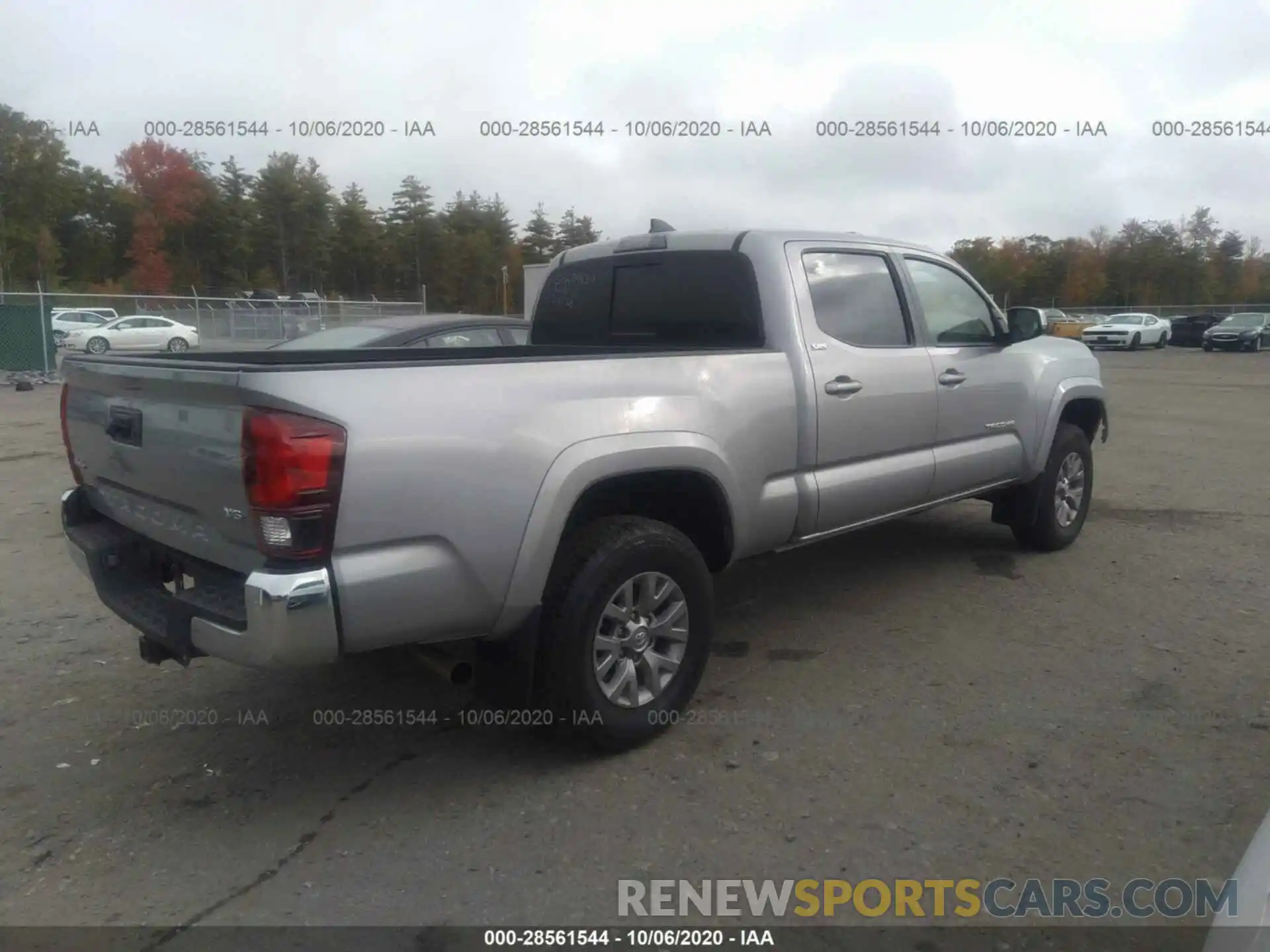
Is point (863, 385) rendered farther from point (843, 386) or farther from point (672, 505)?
point (672, 505)

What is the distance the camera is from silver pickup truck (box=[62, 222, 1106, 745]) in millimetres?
2697

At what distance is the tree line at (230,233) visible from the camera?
40375 millimetres

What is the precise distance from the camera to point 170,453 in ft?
9.79

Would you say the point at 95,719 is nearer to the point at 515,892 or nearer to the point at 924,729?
the point at 515,892

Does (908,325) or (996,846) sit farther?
(908,325)

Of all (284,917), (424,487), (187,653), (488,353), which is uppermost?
(488,353)

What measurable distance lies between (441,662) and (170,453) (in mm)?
1075

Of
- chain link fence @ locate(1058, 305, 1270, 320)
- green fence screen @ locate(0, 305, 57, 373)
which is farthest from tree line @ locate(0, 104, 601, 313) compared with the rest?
chain link fence @ locate(1058, 305, 1270, 320)

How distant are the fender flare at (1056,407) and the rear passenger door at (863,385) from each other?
1.19 metres

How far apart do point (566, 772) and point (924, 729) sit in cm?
139

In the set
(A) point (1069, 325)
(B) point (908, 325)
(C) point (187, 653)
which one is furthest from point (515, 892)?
(A) point (1069, 325)

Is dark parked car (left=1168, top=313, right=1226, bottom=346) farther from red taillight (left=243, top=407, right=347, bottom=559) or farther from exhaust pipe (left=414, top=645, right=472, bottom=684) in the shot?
red taillight (left=243, top=407, right=347, bottom=559)

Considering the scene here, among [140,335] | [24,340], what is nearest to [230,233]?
[140,335]

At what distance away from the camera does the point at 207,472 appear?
2834mm
